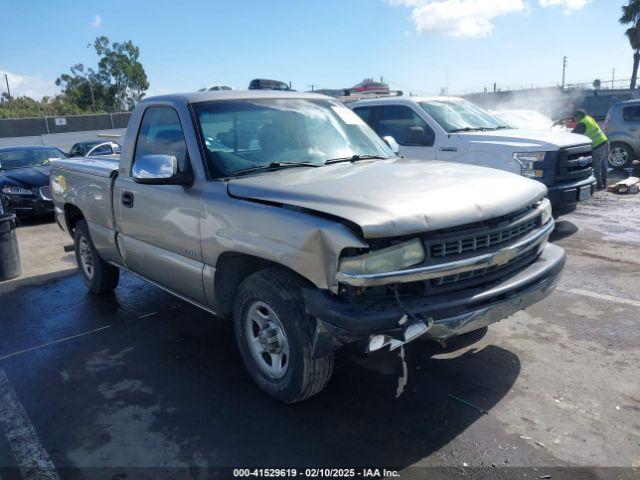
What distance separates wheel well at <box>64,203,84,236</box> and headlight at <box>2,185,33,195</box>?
4.95 metres

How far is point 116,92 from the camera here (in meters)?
53.2

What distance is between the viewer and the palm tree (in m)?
38.9

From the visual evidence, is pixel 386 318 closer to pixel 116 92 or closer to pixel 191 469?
pixel 191 469

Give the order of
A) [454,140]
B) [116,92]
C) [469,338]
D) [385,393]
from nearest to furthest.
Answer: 1. [385,393]
2. [469,338]
3. [454,140]
4. [116,92]

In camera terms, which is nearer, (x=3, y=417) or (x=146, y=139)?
(x=3, y=417)

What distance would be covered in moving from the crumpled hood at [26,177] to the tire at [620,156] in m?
13.8

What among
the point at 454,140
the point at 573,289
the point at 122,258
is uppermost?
the point at 454,140

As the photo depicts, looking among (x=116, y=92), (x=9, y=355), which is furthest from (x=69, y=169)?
(x=116, y=92)

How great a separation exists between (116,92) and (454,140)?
52.5m

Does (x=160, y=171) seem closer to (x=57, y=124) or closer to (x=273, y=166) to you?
(x=273, y=166)

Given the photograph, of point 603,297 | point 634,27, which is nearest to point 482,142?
point 603,297

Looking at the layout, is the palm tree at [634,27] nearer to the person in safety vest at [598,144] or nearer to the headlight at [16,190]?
the person in safety vest at [598,144]

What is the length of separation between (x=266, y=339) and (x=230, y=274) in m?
0.55

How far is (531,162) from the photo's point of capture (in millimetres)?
7105
